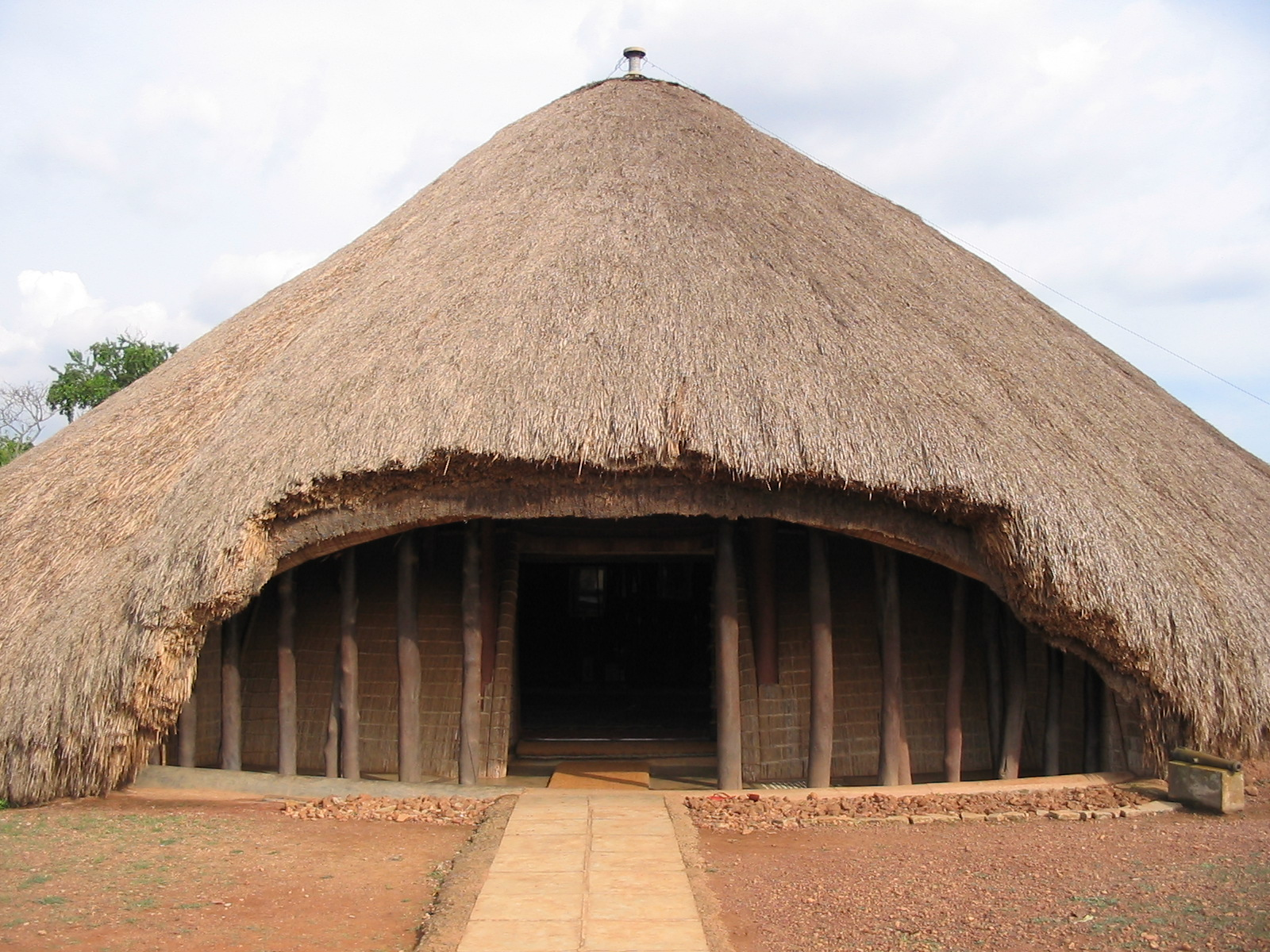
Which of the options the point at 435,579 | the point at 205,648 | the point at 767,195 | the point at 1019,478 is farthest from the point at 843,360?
the point at 205,648

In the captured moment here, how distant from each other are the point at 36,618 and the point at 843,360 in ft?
21.2

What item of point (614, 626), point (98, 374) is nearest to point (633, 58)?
point (614, 626)

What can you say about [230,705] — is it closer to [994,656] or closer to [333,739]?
[333,739]

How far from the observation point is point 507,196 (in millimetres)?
10477

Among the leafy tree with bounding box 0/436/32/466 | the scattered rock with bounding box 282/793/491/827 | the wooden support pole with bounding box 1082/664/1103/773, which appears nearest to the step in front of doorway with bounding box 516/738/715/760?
the scattered rock with bounding box 282/793/491/827

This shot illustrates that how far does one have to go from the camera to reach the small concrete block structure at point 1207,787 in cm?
703

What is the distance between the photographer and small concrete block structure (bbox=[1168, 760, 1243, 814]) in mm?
7027

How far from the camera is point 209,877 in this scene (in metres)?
5.68

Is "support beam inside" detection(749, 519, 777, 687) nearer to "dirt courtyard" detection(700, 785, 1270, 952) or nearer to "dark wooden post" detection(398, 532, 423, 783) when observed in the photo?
"dirt courtyard" detection(700, 785, 1270, 952)

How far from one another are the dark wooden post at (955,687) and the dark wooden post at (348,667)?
4.85 metres

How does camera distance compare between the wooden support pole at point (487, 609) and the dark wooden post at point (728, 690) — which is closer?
the dark wooden post at point (728, 690)

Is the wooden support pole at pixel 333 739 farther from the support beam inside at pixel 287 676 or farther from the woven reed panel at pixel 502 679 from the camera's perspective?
the woven reed panel at pixel 502 679

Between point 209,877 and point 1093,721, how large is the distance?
6.84 meters

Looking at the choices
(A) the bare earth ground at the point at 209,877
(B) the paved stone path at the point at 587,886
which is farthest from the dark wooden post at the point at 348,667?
(B) the paved stone path at the point at 587,886
